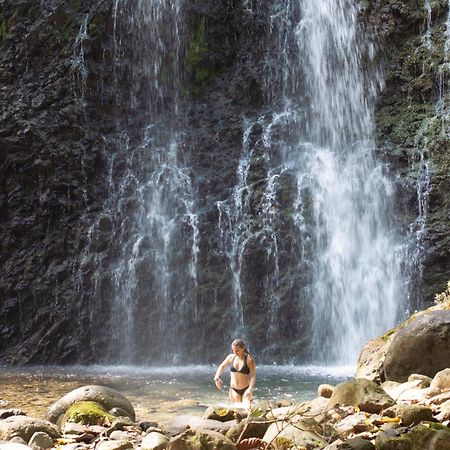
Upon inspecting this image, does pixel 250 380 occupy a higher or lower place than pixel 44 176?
lower

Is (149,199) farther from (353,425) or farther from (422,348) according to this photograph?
(353,425)

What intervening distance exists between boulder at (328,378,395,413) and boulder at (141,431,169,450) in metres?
1.82

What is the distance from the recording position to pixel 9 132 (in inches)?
827

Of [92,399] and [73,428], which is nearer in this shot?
[73,428]

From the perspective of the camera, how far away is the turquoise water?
32.5ft

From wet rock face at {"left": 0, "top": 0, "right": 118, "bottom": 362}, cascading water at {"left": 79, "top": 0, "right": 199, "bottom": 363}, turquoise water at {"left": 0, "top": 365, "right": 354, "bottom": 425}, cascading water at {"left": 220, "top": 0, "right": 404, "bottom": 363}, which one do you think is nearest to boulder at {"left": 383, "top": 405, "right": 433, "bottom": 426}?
turquoise water at {"left": 0, "top": 365, "right": 354, "bottom": 425}

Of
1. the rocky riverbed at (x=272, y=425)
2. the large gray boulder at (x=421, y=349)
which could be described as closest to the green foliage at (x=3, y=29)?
the rocky riverbed at (x=272, y=425)

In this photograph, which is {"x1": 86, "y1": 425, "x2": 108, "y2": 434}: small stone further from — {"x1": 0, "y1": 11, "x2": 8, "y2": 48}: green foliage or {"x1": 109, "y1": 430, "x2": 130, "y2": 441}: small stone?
{"x1": 0, "y1": 11, "x2": 8, "y2": 48}: green foliage

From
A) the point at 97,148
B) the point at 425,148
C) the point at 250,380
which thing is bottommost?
the point at 250,380

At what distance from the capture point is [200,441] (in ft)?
16.9

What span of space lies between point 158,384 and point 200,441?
7.69 metres

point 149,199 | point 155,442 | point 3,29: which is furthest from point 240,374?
point 3,29

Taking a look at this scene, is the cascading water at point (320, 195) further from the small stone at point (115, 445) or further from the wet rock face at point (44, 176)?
the small stone at point (115, 445)

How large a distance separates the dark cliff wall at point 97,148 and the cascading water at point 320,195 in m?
0.33
